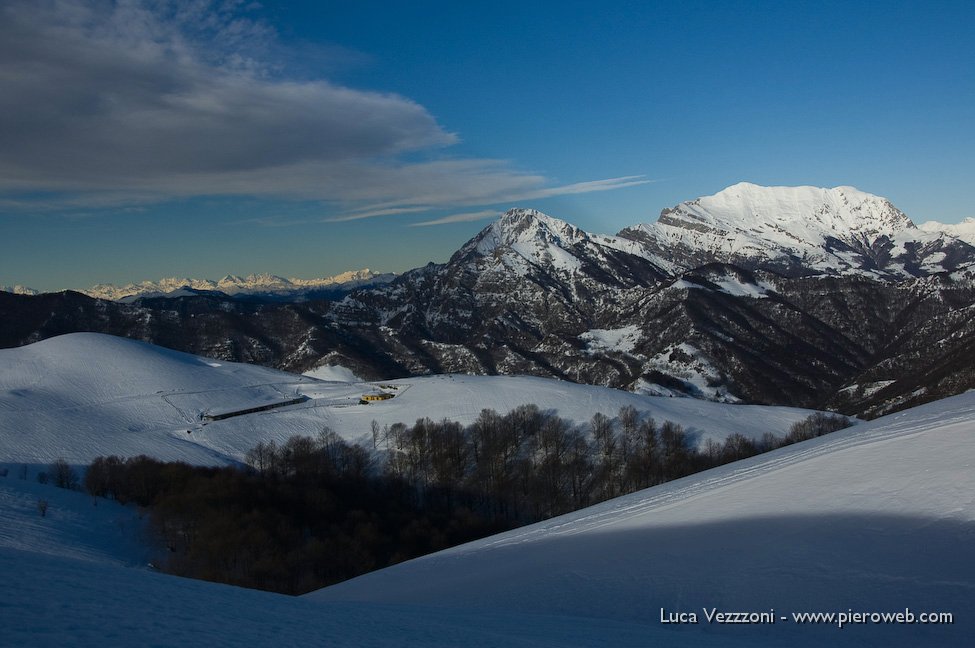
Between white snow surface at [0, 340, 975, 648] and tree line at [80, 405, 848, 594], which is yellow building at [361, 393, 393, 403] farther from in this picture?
white snow surface at [0, 340, 975, 648]

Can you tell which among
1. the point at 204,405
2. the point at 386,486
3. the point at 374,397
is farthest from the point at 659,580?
the point at 204,405

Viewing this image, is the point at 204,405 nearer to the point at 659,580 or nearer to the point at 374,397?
the point at 374,397

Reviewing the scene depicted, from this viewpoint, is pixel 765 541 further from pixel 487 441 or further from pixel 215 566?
pixel 487 441

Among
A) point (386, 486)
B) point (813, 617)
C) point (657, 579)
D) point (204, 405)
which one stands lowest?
point (386, 486)

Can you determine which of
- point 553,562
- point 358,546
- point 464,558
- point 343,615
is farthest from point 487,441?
point 343,615

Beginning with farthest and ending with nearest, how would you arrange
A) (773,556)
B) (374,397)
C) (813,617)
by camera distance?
1. (374,397)
2. (773,556)
3. (813,617)

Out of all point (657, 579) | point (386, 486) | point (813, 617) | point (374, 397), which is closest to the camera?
point (813, 617)

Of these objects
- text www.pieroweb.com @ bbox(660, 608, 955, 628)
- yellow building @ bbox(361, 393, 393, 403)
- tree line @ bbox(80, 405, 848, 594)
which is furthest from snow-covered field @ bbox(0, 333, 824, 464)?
text www.pieroweb.com @ bbox(660, 608, 955, 628)
